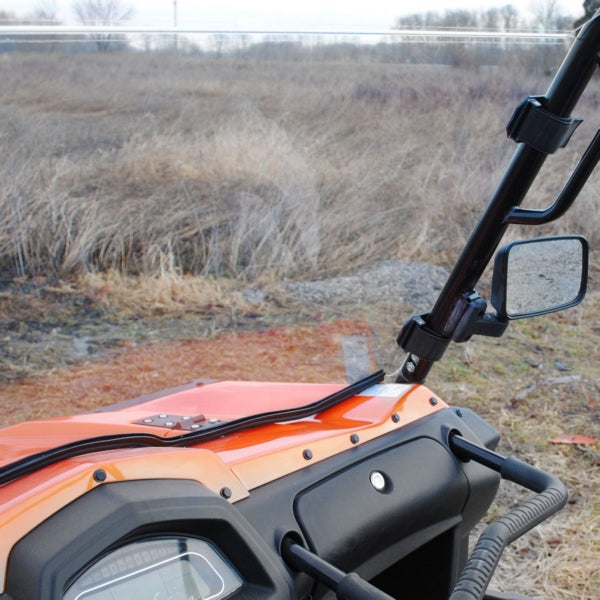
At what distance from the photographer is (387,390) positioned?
5.29 feet

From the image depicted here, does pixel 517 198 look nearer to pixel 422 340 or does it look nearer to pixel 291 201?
pixel 422 340

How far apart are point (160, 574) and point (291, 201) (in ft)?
15.1

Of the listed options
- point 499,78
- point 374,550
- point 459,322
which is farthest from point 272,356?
point 499,78

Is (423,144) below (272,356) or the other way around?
the other way around

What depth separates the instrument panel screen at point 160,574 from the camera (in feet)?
3.16

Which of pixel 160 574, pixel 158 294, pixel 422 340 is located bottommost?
pixel 158 294

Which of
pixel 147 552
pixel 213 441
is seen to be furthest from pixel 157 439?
pixel 147 552

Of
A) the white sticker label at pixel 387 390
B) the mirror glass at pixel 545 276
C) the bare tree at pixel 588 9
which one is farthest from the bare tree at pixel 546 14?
the white sticker label at pixel 387 390

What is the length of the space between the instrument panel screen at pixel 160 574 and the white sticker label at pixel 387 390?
592 mm

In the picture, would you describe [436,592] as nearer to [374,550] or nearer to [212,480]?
[374,550]

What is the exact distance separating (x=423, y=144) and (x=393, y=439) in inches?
247

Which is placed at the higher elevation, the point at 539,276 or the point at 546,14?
the point at 546,14

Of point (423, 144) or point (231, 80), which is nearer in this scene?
point (231, 80)

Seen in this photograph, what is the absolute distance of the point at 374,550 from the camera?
1.31m
